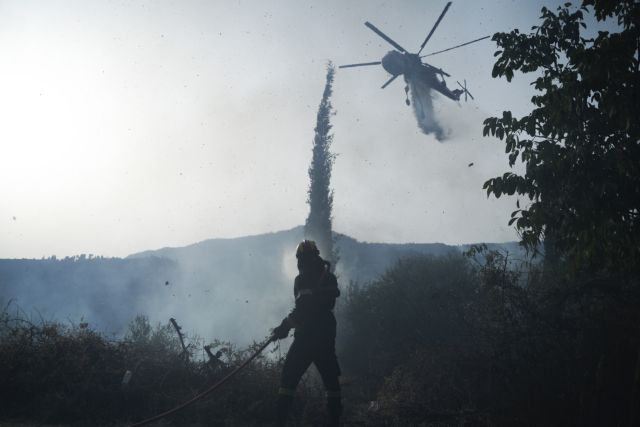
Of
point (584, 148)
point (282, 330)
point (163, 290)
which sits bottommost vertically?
point (163, 290)

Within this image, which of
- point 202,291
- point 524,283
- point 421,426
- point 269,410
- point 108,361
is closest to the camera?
point 421,426

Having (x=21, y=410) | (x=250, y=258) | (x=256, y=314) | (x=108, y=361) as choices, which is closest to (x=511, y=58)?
(x=108, y=361)

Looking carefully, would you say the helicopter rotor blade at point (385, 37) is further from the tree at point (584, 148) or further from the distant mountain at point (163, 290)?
the distant mountain at point (163, 290)

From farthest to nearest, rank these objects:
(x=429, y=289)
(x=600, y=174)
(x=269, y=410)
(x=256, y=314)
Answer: (x=256, y=314) < (x=429, y=289) < (x=269, y=410) < (x=600, y=174)

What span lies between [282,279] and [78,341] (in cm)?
4929

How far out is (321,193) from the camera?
91.7ft

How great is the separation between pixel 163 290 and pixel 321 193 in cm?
3435

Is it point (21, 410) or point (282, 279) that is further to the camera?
point (282, 279)

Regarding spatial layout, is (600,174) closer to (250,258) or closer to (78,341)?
(78,341)

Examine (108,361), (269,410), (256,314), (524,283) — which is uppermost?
(524,283)

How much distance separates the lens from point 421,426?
5.45 metres

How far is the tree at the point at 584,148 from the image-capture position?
4230 mm

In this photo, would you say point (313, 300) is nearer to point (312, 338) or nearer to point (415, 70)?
point (312, 338)

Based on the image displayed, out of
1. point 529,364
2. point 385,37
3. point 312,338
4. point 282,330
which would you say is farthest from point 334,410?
point 385,37
